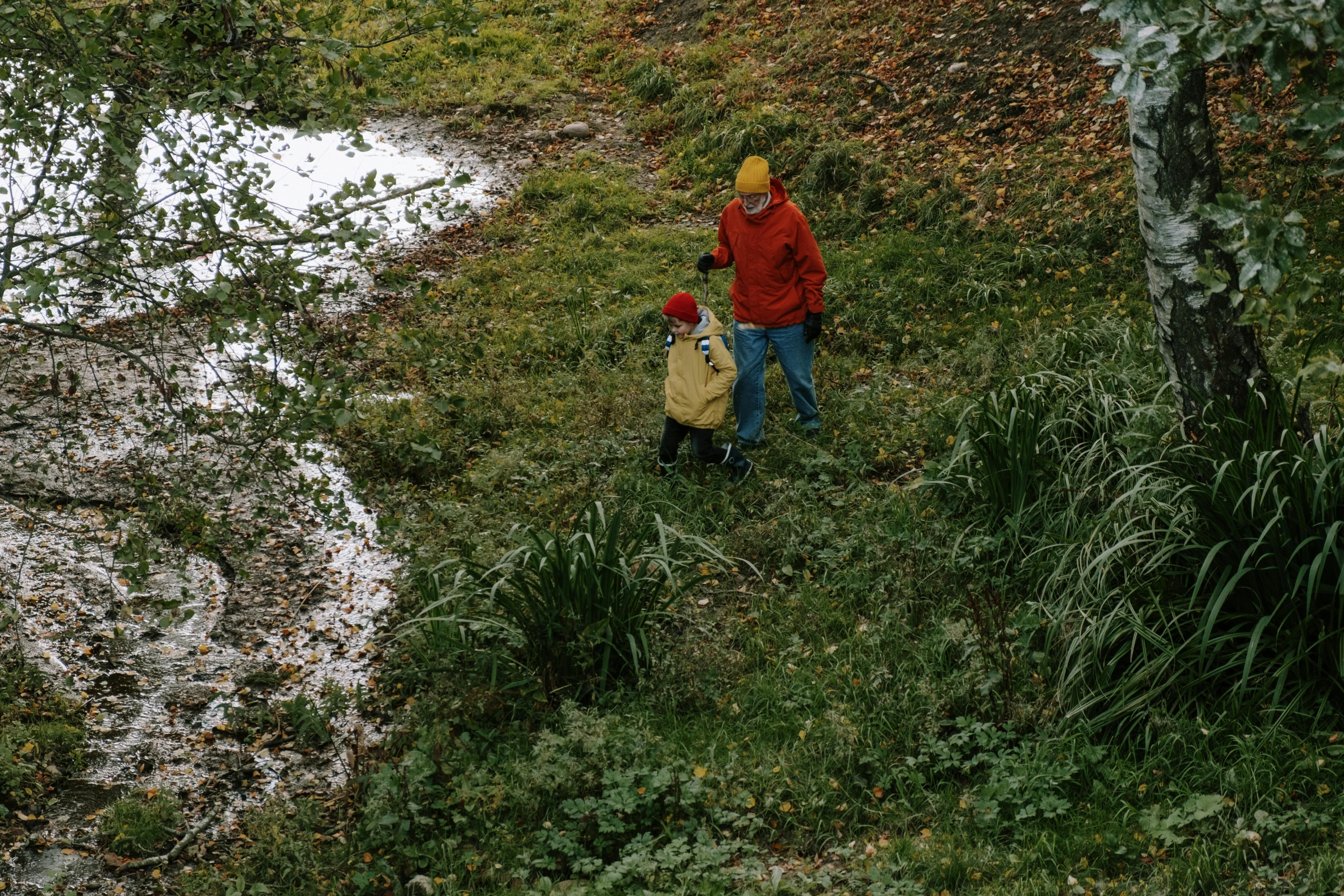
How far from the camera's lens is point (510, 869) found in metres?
4.36

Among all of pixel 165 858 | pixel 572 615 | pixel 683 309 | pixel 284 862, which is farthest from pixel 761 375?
pixel 165 858

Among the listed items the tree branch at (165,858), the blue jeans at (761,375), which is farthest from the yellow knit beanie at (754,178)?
the tree branch at (165,858)

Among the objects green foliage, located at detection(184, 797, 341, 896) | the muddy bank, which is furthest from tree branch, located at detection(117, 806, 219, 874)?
green foliage, located at detection(184, 797, 341, 896)

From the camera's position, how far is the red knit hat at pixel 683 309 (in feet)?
21.8

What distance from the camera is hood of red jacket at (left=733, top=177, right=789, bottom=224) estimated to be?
6953 millimetres

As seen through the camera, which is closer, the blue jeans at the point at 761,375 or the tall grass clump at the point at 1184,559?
the tall grass clump at the point at 1184,559

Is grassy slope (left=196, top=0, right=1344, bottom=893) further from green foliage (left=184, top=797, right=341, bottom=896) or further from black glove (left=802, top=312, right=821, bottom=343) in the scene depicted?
black glove (left=802, top=312, right=821, bottom=343)

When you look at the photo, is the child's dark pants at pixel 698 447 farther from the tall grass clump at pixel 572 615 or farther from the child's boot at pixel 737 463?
the tall grass clump at pixel 572 615

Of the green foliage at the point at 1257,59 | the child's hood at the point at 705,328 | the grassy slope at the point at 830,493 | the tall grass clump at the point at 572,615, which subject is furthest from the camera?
the child's hood at the point at 705,328

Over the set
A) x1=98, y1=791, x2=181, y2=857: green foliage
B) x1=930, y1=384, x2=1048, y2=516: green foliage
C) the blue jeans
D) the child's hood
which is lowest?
x1=98, y1=791, x2=181, y2=857: green foliage

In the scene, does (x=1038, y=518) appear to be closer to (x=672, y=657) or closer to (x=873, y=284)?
(x=672, y=657)

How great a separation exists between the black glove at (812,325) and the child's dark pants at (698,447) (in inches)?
35.3

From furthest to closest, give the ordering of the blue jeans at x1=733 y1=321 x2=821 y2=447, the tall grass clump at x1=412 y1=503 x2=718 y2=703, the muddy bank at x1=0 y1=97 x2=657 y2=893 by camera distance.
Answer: the blue jeans at x1=733 y1=321 x2=821 y2=447
the tall grass clump at x1=412 y1=503 x2=718 y2=703
the muddy bank at x1=0 y1=97 x2=657 y2=893

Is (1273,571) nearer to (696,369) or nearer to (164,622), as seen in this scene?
(696,369)
